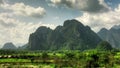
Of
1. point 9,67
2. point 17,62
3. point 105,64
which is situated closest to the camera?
point 105,64

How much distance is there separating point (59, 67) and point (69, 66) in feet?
13.9

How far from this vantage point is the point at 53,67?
88.3 m

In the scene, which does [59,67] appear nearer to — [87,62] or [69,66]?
[69,66]

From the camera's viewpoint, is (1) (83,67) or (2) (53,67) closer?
(1) (83,67)

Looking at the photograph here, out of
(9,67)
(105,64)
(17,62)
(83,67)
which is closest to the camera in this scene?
(83,67)

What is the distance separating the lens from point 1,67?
92.3 metres

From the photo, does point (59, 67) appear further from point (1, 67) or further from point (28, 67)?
point (1, 67)

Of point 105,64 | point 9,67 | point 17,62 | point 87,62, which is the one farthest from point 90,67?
point 17,62

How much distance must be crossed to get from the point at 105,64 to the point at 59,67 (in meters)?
16.8

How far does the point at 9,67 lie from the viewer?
307 feet

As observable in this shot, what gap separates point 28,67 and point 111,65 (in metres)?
30.9

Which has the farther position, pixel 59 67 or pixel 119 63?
pixel 119 63

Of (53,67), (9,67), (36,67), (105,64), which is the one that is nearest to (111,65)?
(105,64)

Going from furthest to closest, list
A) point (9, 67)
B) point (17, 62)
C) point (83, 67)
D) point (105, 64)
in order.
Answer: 1. point (17, 62)
2. point (9, 67)
3. point (105, 64)
4. point (83, 67)
